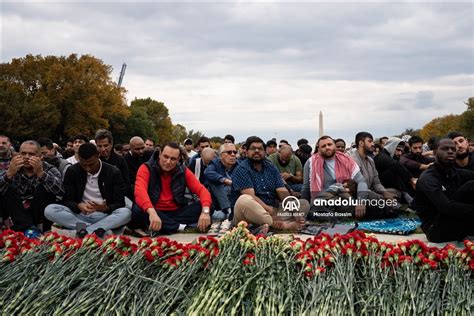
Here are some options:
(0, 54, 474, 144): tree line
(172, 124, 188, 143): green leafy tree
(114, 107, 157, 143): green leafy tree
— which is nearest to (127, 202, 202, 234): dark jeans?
(0, 54, 474, 144): tree line

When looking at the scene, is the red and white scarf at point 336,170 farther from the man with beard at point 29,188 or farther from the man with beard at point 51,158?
the man with beard at point 51,158

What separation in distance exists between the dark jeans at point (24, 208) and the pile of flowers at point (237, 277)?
299 centimetres

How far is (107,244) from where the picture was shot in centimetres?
377

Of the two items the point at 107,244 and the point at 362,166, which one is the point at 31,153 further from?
the point at 362,166

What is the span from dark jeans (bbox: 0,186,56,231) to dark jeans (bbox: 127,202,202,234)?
49.4 inches

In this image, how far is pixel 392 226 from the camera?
761 centimetres

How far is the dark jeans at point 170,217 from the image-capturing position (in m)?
7.11

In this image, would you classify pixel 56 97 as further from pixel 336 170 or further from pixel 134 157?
pixel 336 170

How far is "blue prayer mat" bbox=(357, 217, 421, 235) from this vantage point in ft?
23.6

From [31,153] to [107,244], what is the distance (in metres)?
3.52

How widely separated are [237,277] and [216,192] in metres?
5.53

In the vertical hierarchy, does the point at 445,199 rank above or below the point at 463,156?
below

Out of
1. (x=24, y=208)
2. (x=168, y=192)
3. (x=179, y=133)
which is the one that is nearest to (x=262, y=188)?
(x=168, y=192)

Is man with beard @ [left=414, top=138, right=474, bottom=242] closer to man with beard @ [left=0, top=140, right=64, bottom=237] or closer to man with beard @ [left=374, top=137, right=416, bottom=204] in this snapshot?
man with beard @ [left=374, top=137, right=416, bottom=204]
